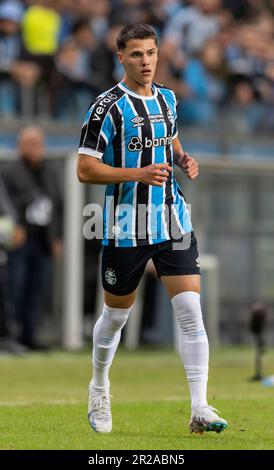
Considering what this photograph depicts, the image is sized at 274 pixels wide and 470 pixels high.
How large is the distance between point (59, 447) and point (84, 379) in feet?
18.1

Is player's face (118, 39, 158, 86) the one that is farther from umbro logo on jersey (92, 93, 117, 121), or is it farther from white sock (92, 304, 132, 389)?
white sock (92, 304, 132, 389)

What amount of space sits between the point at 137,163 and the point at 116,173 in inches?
9.3

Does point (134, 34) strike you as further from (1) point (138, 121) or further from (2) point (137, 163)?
(2) point (137, 163)

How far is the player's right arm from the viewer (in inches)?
264

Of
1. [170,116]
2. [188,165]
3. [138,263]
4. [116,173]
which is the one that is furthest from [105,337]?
[170,116]

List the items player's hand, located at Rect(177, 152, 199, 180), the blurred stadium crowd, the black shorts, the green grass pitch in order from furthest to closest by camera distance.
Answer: the blurred stadium crowd
player's hand, located at Rect(177, 152, 199, 180)
the black shorts
the green grass pitch

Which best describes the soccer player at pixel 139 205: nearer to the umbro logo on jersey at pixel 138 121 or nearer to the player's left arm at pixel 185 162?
the umbro logo on jersey at pixel 138 121

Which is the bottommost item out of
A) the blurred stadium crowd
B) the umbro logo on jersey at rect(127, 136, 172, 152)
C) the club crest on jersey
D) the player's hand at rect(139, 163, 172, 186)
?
the player's hand at rect(139, 163, 172, 186)

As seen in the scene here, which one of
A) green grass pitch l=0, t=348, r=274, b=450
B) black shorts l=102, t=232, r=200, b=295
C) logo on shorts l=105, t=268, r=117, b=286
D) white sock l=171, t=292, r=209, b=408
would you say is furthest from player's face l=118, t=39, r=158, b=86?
green grass pitch l=0, t=348, r=274, b=450

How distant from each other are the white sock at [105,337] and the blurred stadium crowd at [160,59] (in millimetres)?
9118

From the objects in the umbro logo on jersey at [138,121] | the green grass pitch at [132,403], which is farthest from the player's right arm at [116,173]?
the green grass pitch at [132,403]

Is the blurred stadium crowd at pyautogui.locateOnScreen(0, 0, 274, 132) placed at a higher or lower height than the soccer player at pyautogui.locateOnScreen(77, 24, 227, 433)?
higher

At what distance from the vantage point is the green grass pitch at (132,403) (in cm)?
660
